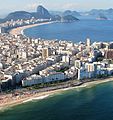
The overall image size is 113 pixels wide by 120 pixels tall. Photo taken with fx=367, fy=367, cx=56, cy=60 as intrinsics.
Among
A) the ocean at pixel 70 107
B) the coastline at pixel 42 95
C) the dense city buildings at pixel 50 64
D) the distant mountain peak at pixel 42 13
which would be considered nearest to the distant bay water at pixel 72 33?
the dense city buildings at pixel 50 64

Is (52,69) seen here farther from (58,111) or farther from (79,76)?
(58,111)

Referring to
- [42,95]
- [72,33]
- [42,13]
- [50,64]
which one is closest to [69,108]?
[42,95]

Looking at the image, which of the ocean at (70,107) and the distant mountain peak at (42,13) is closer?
the ocean at (70,107)

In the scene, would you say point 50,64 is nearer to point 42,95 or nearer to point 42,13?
point 42,95

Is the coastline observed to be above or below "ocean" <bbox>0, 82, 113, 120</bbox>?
above

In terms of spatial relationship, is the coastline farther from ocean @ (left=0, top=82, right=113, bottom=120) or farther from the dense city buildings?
the dense city buildings

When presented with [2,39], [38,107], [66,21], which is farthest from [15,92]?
[66,21]

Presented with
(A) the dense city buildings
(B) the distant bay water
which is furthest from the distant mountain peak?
(A) the dense city buildings

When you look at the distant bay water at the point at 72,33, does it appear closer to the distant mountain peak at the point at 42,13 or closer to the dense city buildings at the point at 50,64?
the dense city buildings at the point at 50,64
